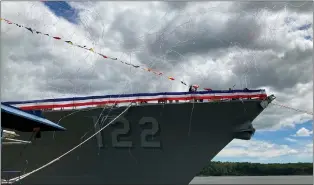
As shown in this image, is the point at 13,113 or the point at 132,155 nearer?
the point at 13,113

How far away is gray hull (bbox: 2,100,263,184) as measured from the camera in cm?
1505

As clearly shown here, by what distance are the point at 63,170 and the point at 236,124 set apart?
742 centimetres

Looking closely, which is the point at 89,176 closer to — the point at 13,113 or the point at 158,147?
the point at 158,147

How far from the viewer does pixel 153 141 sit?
1521 cm

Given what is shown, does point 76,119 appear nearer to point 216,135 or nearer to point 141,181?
point 141,181

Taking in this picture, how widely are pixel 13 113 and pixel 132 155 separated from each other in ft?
23.6

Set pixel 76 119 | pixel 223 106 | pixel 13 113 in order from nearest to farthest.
A: 1. pixel 13 113
2. pixel 223 106
3. pixel 76 119

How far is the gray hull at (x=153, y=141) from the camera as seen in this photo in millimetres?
15055

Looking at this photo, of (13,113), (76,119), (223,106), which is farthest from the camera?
(76,119)

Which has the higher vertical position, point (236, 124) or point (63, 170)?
point (236, 124)

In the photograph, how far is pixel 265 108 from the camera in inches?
603

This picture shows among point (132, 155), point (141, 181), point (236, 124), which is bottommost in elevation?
point (141, 181)

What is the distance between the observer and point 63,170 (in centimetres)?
1606

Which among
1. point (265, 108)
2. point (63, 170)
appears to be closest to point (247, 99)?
point (265, 108)
